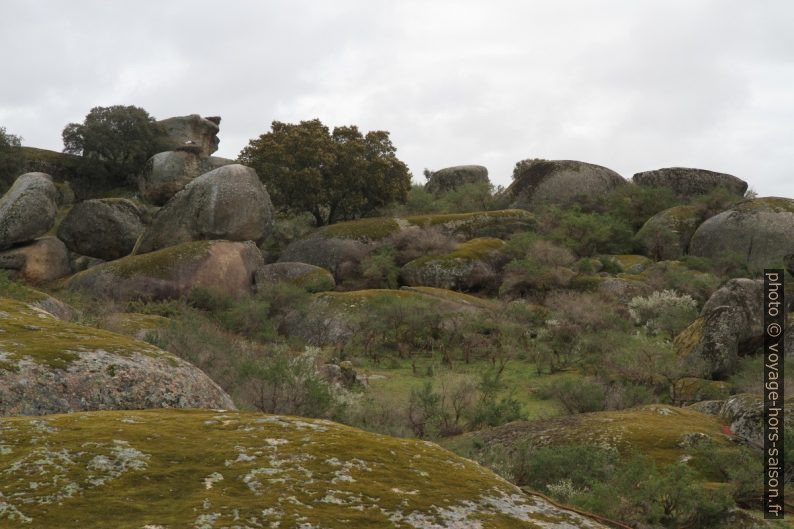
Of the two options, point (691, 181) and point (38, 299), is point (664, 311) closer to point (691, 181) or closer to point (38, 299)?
point (38, 299)

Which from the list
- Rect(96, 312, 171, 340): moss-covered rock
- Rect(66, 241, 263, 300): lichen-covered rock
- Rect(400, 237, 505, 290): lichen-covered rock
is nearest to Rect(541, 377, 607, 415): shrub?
Rect(96, 312, 171, 340): moss-covered rock

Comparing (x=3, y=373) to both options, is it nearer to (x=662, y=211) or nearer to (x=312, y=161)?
(x=312, y=161)

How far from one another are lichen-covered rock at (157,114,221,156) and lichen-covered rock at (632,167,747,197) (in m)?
36.3

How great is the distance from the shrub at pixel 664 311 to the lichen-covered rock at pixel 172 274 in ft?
60.9

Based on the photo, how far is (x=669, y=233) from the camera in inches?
1895

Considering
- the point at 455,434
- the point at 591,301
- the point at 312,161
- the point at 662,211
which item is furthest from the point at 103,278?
the point at 662,211

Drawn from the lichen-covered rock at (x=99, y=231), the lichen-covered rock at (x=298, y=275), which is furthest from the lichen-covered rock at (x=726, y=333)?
the lichen-covered rock at (x=99, y=231)

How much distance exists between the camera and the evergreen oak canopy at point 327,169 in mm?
48406

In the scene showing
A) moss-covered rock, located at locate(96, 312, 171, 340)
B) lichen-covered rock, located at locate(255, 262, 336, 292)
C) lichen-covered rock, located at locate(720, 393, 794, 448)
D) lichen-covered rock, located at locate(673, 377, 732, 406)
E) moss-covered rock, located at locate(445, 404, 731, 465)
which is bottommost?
lichen-covered rock, located at locate(673, 377, 732, 406)

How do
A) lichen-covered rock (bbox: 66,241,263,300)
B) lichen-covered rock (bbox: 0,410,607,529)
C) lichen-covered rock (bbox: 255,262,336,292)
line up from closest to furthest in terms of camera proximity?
lichen-covered rock (bbox: 0,410,607,529) < lichen-covered rock (bbox: 66,241,263,300) < lichen-covered rock (bbox: 255,262,336,292)

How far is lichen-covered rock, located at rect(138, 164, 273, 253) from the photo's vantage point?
4000cm

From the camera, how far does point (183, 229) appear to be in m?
40.5

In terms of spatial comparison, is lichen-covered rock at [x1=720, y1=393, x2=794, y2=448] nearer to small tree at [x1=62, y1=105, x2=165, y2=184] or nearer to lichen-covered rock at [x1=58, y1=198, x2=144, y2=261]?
lichen-covered rock at [x1=58, y1=198, x2=144, y2=261]

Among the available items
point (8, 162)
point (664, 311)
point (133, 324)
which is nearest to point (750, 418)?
point (133, 324)
